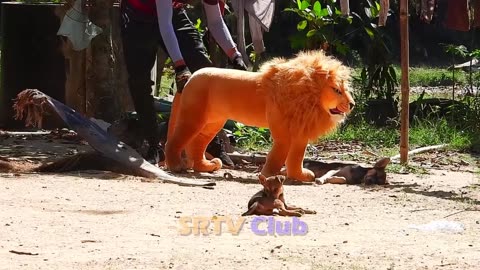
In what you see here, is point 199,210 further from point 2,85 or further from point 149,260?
point 2,85

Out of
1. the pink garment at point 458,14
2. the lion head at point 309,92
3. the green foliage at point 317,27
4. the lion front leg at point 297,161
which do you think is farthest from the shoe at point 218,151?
the green foliage at point 317,27

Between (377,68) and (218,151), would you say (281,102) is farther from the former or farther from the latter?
(377,68)

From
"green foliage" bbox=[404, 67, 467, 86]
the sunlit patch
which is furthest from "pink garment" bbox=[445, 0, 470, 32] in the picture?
"green foliage" bbox=[404, 67, 467, 86]

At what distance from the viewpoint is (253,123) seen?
7.70m

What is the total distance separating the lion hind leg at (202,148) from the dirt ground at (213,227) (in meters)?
0.46

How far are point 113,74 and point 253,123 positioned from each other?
3136 millimetres

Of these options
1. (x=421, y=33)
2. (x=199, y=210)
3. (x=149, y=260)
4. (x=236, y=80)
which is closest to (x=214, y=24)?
(x=236, y=80)

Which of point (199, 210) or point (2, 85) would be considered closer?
point (199, 210)

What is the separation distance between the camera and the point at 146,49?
8.30m

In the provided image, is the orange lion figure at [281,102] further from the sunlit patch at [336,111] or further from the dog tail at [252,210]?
the dog tail at [252,210]

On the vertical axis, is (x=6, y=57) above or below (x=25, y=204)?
above

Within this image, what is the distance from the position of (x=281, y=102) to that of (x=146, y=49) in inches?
56.3

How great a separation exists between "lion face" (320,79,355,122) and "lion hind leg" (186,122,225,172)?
1.03 meters

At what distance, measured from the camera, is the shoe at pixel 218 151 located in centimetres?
870
